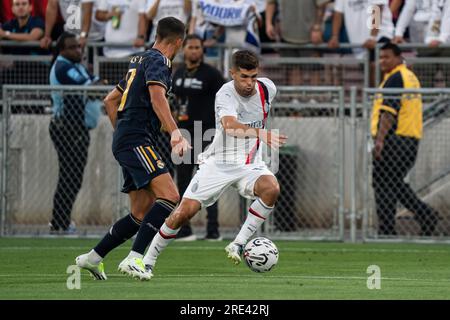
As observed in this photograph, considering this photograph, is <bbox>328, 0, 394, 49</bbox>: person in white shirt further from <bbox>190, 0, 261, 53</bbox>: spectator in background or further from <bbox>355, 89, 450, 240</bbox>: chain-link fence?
<bbox>355, 89, 450, 240</bbox>: chain-link fence

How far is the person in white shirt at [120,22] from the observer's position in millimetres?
18531

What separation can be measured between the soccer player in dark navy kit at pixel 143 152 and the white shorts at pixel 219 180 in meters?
0.75

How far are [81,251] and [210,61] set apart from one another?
14.9 feet

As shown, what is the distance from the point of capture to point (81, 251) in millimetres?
14875

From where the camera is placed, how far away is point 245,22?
18.2 metres

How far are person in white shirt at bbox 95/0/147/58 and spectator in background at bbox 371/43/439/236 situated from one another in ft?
13.2

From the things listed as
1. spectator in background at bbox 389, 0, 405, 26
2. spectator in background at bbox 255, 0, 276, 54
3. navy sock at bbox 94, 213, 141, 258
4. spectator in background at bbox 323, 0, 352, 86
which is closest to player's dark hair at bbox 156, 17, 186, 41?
navy sock at bbox 94, 213, 141, 258

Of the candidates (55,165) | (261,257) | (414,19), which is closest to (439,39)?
(414,19)

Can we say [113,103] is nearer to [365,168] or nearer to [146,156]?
[146,156]

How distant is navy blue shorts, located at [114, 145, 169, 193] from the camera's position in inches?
434

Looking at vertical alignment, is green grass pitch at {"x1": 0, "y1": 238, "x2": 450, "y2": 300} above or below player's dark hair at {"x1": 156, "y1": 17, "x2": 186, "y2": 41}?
below

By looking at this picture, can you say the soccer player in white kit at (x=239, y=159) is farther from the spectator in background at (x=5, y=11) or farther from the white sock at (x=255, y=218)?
the spectator in background at (x=5, y=11)

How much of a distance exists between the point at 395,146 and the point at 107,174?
432 cm
